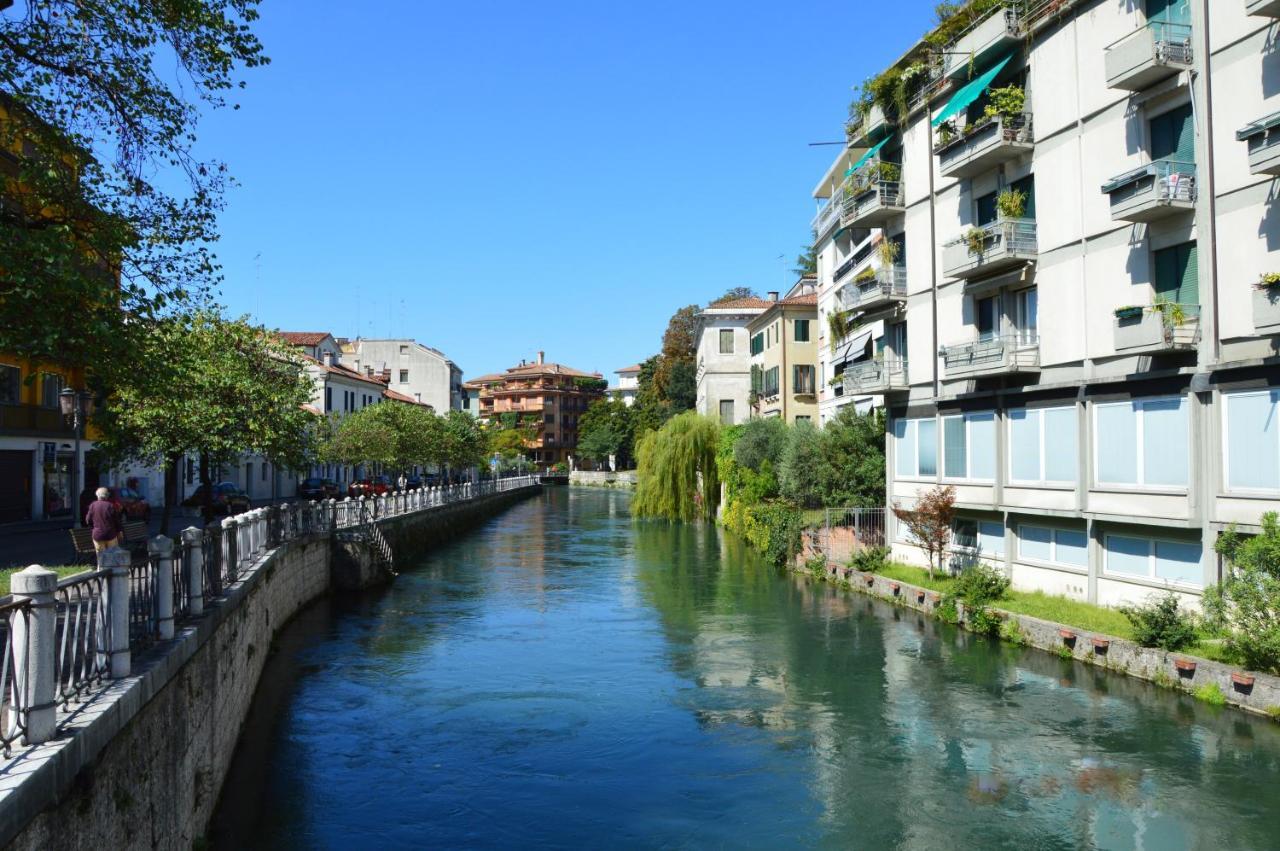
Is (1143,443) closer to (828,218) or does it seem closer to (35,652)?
(35,652)

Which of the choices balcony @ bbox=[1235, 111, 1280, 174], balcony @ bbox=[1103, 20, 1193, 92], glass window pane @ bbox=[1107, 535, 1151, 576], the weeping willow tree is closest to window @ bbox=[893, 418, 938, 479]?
glass window pane @ bbox=[1107, 535, 1151, 576]

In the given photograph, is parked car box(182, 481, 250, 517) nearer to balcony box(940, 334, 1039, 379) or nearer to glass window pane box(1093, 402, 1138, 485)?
balcony box(940, 334, 1039, 379)

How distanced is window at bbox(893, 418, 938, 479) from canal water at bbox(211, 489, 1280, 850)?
4.26 metres

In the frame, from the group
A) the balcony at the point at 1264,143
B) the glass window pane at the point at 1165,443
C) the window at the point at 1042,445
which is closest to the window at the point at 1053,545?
the window at the point at 1042,445

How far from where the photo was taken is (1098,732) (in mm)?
13227

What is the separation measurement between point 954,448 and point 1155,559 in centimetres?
676

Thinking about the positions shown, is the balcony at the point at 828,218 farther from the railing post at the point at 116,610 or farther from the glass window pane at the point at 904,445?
the railing post at the point at 116,610

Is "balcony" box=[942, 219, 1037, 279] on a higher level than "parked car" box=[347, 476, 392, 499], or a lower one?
higher

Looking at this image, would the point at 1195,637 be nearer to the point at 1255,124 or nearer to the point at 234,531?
the point at 1255,124

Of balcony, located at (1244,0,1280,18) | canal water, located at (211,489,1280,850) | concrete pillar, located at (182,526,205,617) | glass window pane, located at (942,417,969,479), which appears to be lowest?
canal water, located at (211,489,1280,850)

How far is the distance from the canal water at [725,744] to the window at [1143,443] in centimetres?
380

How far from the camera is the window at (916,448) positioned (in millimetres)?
24594

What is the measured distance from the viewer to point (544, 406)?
468 feet

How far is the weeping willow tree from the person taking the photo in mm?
51094
